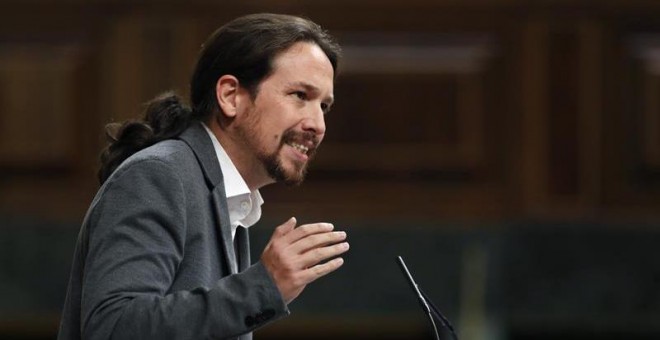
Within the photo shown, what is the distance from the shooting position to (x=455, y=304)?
6543 mm

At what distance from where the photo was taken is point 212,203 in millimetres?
3303

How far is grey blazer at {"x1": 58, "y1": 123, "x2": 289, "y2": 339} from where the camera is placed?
3023mm

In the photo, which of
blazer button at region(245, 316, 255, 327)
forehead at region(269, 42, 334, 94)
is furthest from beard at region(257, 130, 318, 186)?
blazer button at region(245, 316, 255, 327)

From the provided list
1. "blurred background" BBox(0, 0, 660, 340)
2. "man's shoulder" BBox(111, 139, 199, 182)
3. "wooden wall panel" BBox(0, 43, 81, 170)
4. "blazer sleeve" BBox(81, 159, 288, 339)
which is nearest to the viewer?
"blazer sleeve" BBox(81, 159, 288, 339)

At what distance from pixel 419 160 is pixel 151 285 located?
12.2 feet

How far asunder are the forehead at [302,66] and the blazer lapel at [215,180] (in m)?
0.19

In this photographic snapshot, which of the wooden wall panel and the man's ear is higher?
the man's ear

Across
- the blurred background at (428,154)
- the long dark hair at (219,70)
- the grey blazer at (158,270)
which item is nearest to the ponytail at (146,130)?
the long dark hair at (219,70)

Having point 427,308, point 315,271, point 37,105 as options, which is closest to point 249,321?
point 315,271

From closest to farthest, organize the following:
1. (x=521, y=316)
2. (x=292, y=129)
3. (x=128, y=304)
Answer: (x=128, y=304), (x=292, y=129), (x=521, y=316)

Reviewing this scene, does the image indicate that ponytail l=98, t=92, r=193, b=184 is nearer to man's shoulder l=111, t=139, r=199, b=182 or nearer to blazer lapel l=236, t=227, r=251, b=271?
man's shoulder l=111, t=139, r=199, b=182

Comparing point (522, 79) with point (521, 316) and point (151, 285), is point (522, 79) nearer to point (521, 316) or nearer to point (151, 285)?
point (521, 316)

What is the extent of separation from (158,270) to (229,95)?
0.49 m

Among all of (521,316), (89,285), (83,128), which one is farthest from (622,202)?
(89,285)
